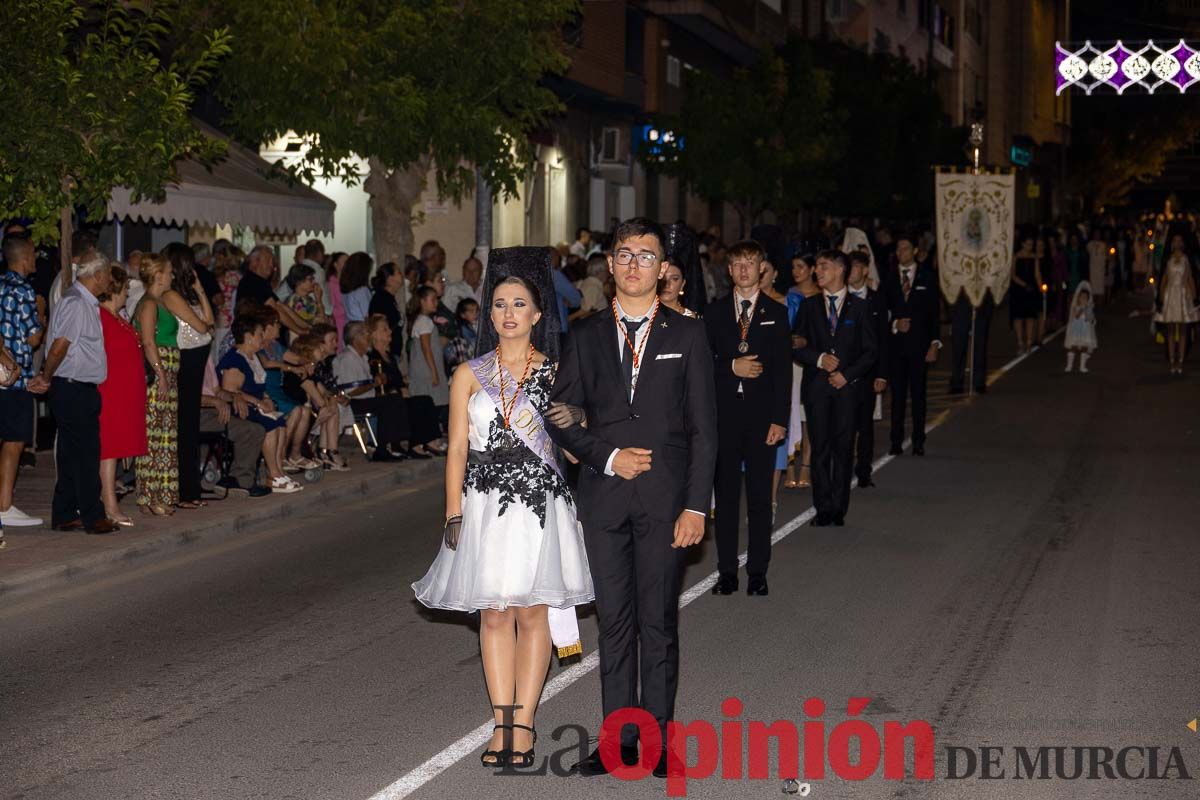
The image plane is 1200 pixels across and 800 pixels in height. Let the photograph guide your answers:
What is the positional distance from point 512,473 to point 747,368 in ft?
12.9

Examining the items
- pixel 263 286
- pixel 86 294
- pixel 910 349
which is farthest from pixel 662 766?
pixel 910 349

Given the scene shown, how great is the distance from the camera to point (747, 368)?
1052 cm

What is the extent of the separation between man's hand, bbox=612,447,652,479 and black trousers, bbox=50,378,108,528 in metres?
6.92

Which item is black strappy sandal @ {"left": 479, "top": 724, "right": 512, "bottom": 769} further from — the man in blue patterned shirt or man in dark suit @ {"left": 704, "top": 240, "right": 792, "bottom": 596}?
the man in blue patterned shirt

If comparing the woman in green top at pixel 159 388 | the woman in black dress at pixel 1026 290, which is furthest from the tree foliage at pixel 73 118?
the woman in black dress at pixel 1026 290

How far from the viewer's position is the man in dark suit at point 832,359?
13016 millimetres

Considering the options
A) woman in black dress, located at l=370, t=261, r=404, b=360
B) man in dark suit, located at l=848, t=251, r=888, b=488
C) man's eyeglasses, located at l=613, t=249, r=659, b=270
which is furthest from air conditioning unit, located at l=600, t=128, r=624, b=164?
man's eyeglasses, located at l=613, t=249, r=659, b=270

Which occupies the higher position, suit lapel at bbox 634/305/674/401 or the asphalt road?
suit lapel at bbox 634/305/674/401

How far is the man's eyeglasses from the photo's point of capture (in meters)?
6.75

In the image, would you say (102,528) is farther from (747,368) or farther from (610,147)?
(610,147)

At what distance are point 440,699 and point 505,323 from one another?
7.28 ft

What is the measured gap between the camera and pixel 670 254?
436 inches

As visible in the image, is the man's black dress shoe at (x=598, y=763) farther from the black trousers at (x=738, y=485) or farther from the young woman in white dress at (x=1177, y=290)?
the young woman in white dress at (x=1177, y=290)

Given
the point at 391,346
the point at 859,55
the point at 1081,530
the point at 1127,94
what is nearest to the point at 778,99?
the point at 859,55
